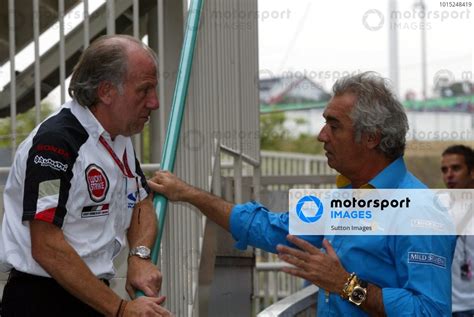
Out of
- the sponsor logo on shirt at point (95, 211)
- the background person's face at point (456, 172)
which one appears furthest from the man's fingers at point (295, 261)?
the background person's face at point (456, 172)

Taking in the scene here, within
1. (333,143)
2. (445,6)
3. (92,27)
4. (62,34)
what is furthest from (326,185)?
(333,143)

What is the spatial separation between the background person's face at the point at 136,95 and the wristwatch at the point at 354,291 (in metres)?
0.92

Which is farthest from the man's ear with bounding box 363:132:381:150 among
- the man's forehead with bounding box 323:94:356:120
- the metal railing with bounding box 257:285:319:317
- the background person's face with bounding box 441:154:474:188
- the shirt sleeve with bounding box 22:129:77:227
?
the background person's face with bounding box 441:154:474:188

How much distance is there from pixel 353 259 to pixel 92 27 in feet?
8.49

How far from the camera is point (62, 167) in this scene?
2.77 meters

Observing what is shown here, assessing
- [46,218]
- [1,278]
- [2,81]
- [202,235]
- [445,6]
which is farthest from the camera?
[445,6]

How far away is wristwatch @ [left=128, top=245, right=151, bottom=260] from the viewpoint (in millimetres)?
3137

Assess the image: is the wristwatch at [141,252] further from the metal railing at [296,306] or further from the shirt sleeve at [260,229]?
the metal railing at [296,306]

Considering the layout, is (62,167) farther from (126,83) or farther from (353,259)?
(353,259)

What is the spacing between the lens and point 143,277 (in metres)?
3.07

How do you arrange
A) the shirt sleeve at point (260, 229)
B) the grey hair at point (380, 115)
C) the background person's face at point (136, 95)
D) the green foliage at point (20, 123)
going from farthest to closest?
the green foliage at point (20, 123), the shirt sleeve at point (260, 229), the grey hair at point (380, 115), the background person's face at point (136, 95)

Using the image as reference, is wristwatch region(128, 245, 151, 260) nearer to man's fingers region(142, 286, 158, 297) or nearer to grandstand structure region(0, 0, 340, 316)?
man's fingers region(142, 286, 158, 297)

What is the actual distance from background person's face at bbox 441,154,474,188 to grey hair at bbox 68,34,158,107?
3.20 meters

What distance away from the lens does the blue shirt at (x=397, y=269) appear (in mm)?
3107
